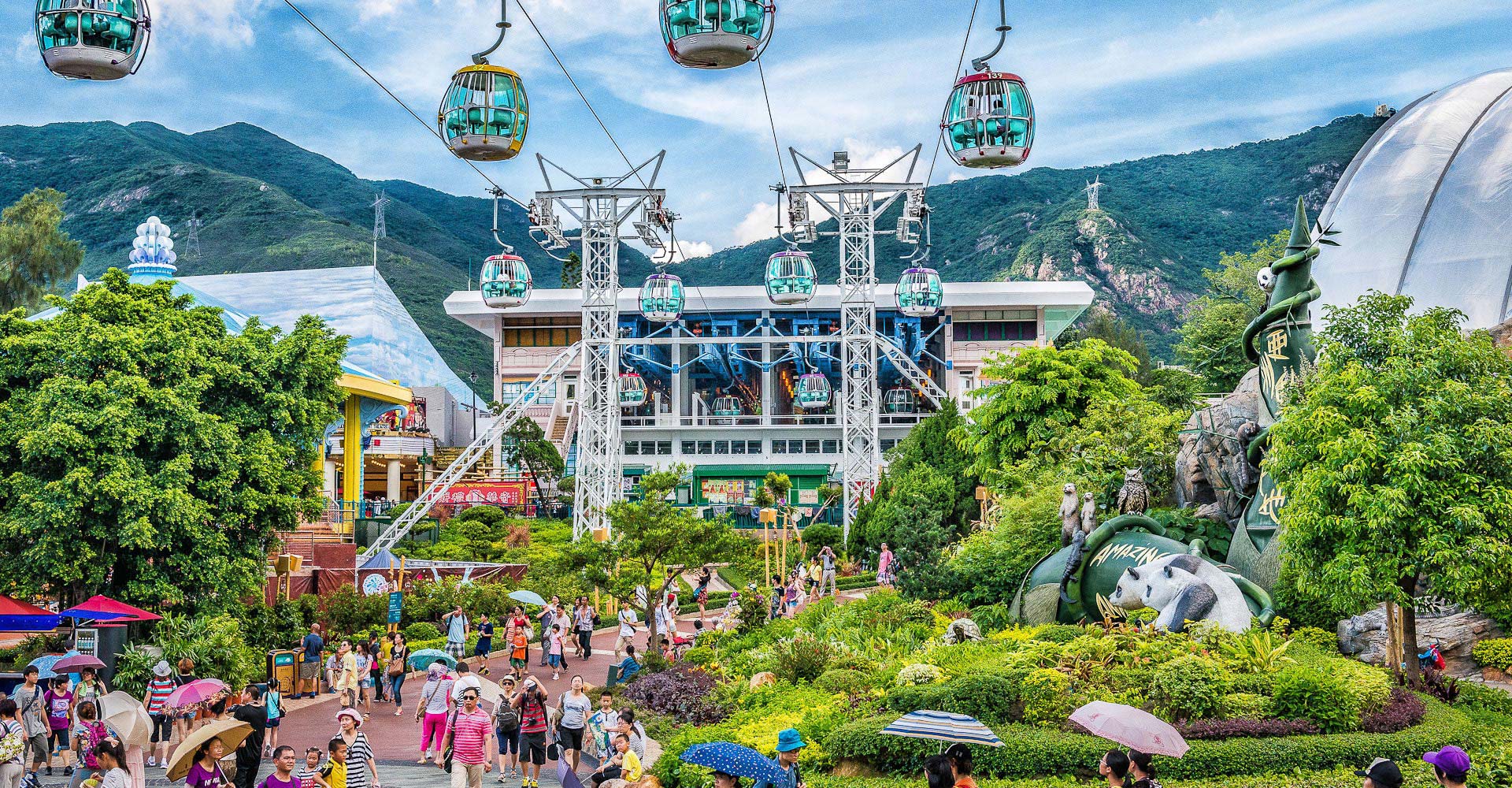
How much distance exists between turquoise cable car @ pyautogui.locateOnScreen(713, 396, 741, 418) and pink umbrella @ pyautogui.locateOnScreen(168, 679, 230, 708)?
51.9 m

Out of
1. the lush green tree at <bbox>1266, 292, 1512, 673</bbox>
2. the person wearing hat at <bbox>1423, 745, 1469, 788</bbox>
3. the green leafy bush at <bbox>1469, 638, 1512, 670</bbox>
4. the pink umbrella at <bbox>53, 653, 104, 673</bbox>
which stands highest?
the lush green tree at <bbox>1266, 292, 1512, 673</bbox>

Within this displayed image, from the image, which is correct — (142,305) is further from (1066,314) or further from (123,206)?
(123,206)

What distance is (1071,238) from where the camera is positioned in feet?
376

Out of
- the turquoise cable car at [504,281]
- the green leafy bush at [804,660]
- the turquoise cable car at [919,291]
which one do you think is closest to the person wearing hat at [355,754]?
the green leafy bush at [804,660]

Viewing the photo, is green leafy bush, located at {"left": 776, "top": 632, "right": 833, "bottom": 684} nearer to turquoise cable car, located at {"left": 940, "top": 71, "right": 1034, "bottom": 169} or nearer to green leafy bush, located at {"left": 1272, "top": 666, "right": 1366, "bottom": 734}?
green leafy bush, located at {"left": 1272, "top": 666, "right": 1366, "bottom": 734}

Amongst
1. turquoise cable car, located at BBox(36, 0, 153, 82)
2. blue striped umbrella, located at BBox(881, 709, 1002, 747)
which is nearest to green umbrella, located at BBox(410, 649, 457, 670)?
blue striped umbrella, located at BBox(881, 709, 1002, 747)

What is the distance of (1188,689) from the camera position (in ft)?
40.5

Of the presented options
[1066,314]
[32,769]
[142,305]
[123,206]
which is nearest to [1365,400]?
[32,769]

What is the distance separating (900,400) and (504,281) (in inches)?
1289

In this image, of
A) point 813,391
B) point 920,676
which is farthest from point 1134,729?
point 813,391

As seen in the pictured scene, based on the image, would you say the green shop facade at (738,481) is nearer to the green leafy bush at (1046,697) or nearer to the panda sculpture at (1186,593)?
the panda sculpture at (1186,593)

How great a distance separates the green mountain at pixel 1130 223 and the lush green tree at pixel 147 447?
282ft

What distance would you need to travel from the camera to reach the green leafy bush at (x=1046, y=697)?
495 inches

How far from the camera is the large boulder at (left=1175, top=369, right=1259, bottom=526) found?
19.4 m
